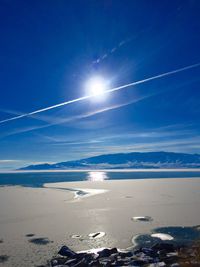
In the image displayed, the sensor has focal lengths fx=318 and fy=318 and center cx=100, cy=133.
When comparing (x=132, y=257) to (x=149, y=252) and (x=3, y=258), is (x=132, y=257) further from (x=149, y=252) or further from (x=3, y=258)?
(x=3, y=258)

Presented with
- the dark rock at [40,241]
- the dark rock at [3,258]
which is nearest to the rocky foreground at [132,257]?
the dark rock at [3,258]

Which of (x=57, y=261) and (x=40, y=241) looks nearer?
(x=57, y=261)

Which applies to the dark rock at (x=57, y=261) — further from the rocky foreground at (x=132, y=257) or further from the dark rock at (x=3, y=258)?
the dark rock at (x=3, y=258)

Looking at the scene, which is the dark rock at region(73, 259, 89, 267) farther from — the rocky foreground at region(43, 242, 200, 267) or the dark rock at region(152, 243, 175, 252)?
the dark rock at region(152, 243, 175, 252)

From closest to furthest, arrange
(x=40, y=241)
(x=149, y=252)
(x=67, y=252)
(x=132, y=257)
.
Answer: (x=132, y=257) → (x=149, y=252) → (x=67, y=252) → (x=40, y=241)

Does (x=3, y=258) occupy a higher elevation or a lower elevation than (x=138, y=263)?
higher

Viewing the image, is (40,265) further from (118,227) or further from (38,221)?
(38,221)

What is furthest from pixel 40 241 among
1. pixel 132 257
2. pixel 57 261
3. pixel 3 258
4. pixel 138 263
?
pixel 138 263

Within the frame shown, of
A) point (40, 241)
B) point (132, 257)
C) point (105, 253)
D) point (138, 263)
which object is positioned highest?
point (40, 241)
